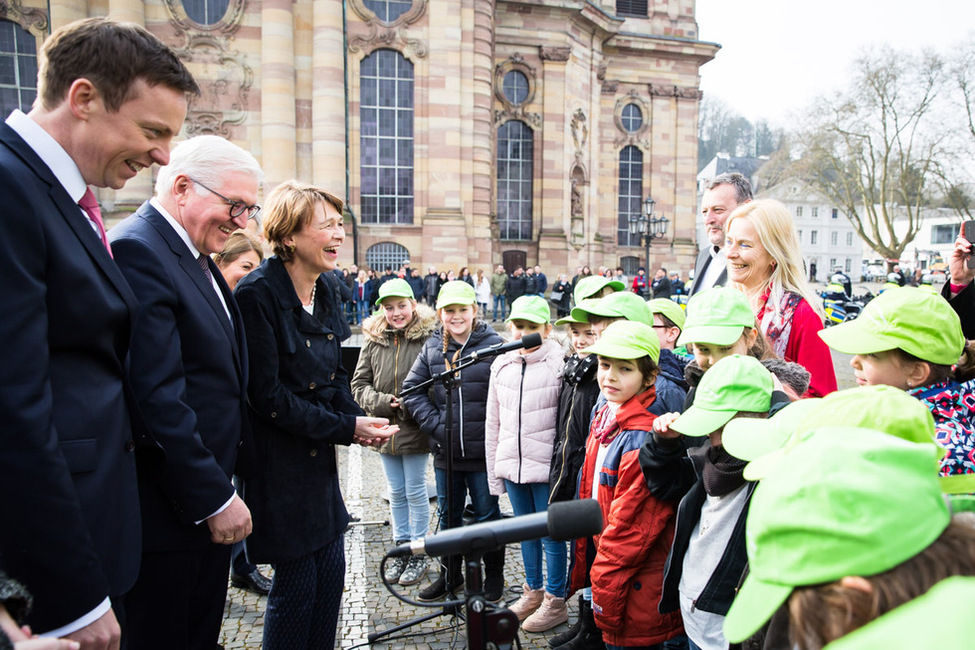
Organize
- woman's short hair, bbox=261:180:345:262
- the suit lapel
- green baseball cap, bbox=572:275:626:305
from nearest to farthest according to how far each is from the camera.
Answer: the suit lapel → woman's short hair, bbox=261:180:345:262 → green baseball cap, bbox=572:275:626:305

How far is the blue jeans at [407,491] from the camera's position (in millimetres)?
4859

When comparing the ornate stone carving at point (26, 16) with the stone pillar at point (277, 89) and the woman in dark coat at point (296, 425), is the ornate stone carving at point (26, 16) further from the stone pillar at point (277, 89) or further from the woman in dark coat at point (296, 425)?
the woman in dark coat at point (296, 425)

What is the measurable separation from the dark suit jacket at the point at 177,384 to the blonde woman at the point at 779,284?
2559 mm

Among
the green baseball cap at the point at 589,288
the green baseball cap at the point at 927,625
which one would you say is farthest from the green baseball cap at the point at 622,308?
the green baseball cap at the point at 927,625

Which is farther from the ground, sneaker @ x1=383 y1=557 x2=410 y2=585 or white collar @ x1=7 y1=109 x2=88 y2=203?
white collar @ x1=7 y1=109 x2=88 y2=203

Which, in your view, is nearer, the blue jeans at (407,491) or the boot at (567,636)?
the boot at (567,636)

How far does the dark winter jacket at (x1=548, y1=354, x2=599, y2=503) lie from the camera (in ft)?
12.4

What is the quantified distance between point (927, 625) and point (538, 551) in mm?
3478

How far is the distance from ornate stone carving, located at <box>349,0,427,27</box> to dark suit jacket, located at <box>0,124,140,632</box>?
23241 mm

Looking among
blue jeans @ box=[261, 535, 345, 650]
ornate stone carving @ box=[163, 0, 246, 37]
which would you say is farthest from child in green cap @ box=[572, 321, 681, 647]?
ornate stone carving @ box=[163, 0, 246, 37]

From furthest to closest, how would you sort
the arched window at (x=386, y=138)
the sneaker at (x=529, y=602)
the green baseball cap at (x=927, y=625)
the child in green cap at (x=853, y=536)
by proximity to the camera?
the arched window at (x=386, y=138), the sneaker at (x=529, y=602), the child in green cap at (x=853, y=536), the green baseball cap at (x=927, y=625)

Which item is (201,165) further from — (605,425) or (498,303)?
(498,303)

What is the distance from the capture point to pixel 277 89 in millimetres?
21250

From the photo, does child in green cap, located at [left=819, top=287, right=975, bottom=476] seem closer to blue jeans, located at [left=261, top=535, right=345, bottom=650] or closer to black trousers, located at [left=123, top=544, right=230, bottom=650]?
blue jeans, located at [left=261, top=535, right=345, bottom=650]
